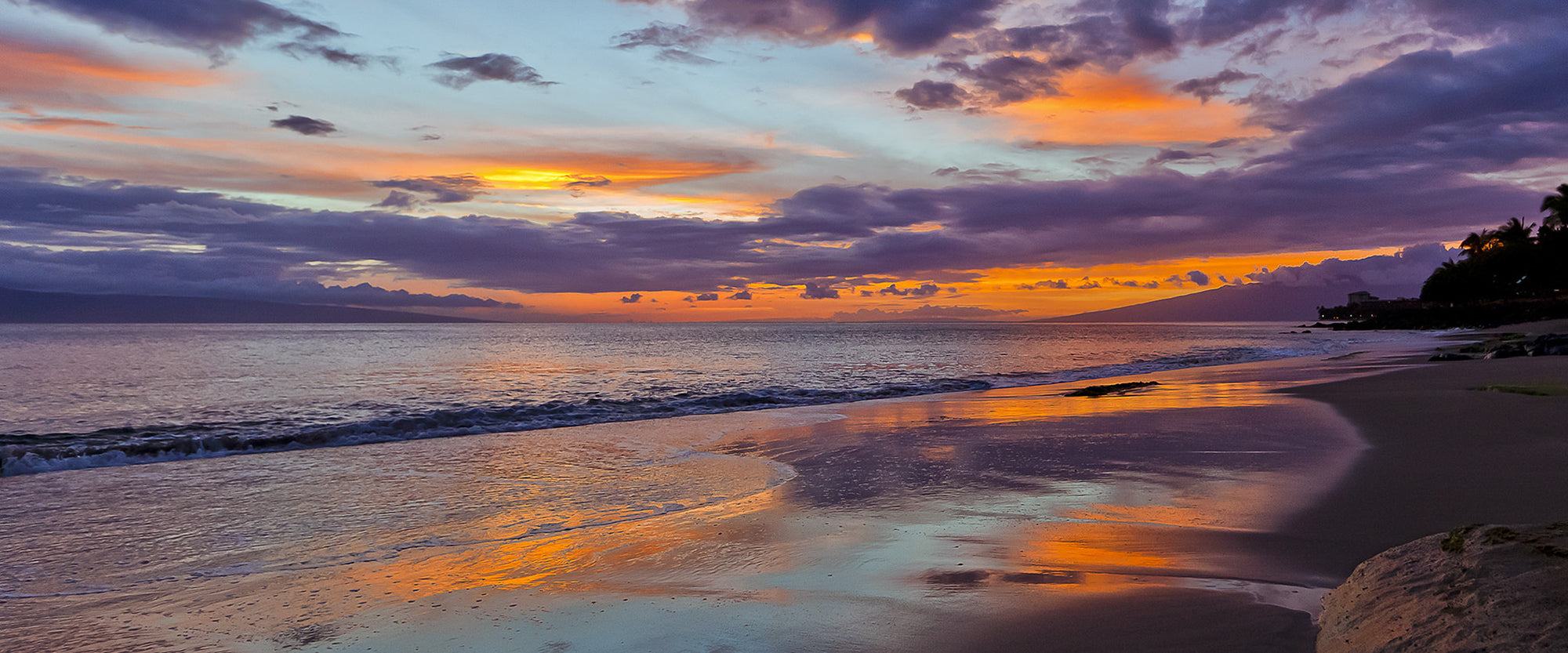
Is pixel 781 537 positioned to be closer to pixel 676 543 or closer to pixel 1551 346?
pixel 676 543

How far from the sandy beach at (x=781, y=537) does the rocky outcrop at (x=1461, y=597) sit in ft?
1.09

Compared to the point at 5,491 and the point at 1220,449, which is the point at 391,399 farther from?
the point at 1220,449

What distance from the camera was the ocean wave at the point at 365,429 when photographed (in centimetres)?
1362

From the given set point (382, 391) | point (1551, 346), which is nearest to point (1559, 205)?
point (1551, 346)

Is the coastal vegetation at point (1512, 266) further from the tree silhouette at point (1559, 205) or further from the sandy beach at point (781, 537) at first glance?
the sandy beach at point (781, 537)

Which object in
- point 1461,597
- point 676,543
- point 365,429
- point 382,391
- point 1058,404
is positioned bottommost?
point 382,391

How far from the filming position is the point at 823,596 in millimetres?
5039

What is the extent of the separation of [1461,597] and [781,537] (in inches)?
176

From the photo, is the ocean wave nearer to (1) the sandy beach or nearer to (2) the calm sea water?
(2) the calm sea water

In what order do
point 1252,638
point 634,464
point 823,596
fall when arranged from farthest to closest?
point 634,464 < point 823,596 < point 1252,638

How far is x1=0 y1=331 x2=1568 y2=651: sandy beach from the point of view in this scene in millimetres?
4594

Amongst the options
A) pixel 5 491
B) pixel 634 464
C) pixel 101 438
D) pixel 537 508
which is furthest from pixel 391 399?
pixel 537 508

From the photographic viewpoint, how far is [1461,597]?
3.38m

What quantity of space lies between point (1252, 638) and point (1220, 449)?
748 centimetres
